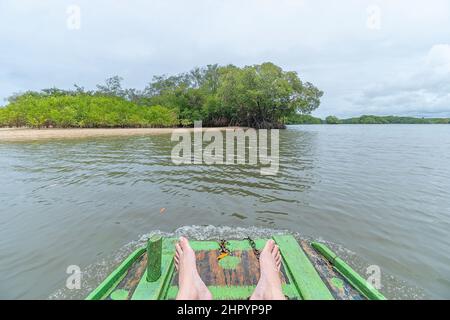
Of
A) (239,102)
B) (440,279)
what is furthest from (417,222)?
(239,102)

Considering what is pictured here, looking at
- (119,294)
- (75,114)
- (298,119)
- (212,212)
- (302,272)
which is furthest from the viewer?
(298,119)

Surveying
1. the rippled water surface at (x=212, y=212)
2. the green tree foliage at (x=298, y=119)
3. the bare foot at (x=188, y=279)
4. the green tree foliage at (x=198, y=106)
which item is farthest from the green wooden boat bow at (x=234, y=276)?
the green tree foliage at (x=298, y=119)

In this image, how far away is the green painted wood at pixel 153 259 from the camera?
2.55m

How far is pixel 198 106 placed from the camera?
53.2m

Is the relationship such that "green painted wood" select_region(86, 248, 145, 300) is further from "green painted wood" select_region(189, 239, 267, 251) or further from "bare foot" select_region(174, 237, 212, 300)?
"green painted wood" select_region(189, 239, 267, 251)

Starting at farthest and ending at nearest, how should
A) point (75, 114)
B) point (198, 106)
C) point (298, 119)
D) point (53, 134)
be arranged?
point (298, 119) < point (198, 106) < point (75, 114) < point (53, 134)

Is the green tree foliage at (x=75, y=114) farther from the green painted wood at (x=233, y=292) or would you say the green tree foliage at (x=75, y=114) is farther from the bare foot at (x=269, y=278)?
the bare foot at (x=269, y=278)

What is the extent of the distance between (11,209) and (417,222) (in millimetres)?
9574

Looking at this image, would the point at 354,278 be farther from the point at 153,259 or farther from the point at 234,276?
the point at 153,259

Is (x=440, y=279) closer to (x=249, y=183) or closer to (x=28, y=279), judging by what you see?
(x=249, y=183)

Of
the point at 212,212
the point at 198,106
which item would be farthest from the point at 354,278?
the point at 198,106

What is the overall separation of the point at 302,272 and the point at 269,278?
1.91 ft

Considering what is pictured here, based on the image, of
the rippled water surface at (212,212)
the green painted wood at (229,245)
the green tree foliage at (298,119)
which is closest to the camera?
the green painted wood at (229,245)

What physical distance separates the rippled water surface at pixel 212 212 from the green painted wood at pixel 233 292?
4.99ft
